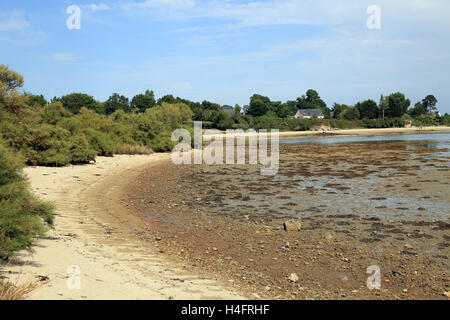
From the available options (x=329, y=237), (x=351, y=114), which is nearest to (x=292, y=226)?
(x=329, y=237)

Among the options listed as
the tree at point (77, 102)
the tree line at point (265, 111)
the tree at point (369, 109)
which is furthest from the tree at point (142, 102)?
the tree at point (369, 109)

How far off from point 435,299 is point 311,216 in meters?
5.98

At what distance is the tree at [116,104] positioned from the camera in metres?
90.1

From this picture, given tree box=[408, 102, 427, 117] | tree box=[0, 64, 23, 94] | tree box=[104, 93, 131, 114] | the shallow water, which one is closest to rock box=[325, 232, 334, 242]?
the shallow water

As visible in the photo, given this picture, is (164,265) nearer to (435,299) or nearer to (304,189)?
(435,299)

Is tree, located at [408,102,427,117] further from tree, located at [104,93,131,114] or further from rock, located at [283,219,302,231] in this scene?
rock, located at [283,219,302,231]

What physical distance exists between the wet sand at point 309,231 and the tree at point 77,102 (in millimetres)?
59352

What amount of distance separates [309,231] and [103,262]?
5.67 metres

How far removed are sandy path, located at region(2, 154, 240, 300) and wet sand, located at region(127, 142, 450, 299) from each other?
26.9 inches

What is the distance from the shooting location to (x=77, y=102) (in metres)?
75.2

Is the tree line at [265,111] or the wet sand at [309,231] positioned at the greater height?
the tree line at [265,111]

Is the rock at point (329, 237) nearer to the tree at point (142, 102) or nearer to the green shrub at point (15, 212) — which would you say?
the green shrub at point (15, 212)

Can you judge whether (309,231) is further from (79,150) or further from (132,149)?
(132,149)

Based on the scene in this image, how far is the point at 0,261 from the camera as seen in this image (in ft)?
19.8
